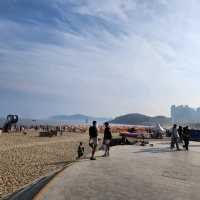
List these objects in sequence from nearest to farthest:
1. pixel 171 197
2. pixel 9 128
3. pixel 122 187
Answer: pixel 171 197
pixel 122 187
pixel 9 128

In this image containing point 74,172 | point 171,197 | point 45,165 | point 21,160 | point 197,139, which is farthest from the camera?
point 197,139

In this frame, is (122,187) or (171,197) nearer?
(171,197)

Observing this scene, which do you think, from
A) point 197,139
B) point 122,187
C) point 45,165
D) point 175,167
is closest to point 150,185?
point 122,187

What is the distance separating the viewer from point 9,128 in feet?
209

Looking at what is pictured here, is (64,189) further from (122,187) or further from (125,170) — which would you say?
(125,170)

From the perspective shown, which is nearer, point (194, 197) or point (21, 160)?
point (194, 197)

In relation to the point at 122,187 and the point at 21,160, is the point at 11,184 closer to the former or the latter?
the point at 122,187

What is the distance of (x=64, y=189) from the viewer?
945cm

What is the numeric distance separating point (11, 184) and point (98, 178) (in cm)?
515

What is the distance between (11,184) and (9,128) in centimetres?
5038

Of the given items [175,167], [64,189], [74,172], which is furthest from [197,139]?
[64,189]

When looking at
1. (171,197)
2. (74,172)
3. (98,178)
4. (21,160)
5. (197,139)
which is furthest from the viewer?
(197,139)

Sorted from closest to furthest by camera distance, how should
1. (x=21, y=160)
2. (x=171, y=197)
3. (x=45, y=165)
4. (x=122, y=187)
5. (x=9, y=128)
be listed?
(x=171, y=197) → (x=122, y=187) → (x=45, y=165) → (x=21, y=160) → (x=9, y=128)

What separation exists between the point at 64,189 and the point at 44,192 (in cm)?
55
